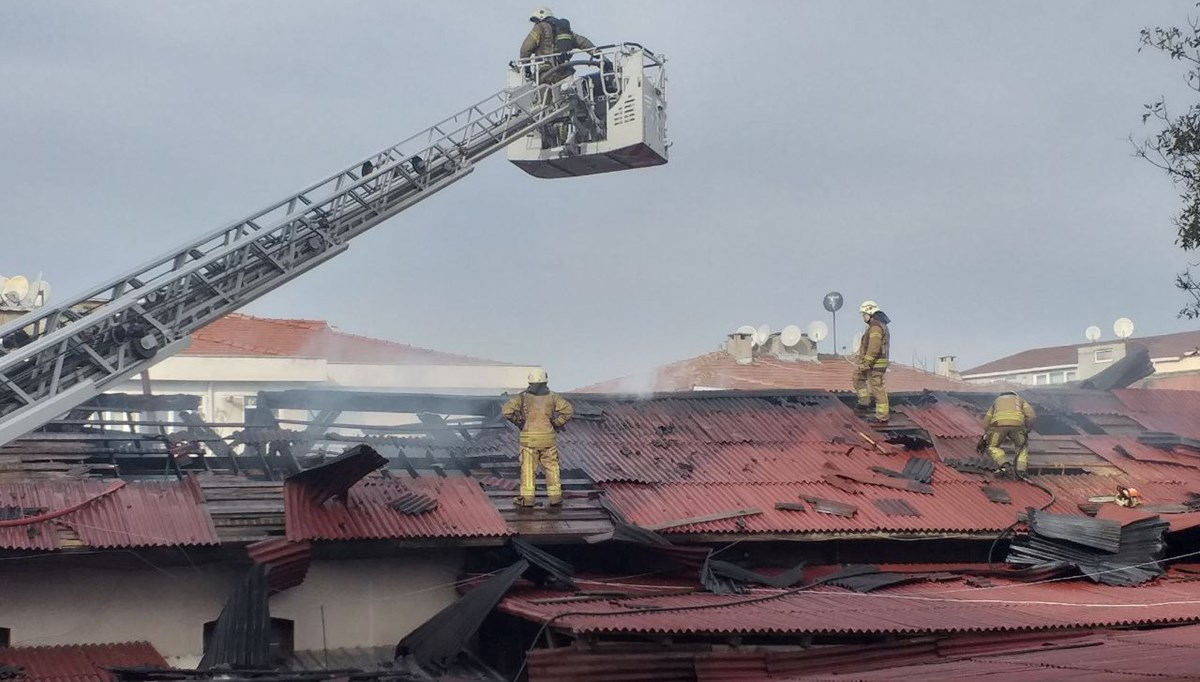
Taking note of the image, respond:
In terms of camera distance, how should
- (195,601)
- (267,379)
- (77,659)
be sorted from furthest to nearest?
1. (267,379)
2. (195,601)
3. (77,659)

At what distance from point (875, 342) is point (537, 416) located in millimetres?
7106

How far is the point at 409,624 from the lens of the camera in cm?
1576

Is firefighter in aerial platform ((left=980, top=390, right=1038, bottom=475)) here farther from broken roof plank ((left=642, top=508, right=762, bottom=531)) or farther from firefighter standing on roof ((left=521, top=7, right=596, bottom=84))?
firefighter standing on roof ((left=521, top=7, right=596, bottom=84))

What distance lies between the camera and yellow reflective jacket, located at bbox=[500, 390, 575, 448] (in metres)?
16.2

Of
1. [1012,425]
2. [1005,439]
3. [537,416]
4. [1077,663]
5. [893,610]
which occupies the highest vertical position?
[537,416]

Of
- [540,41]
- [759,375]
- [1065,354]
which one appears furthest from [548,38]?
[1065,354]

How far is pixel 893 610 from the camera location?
14852 mm

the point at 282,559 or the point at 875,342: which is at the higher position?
the point at 875,342

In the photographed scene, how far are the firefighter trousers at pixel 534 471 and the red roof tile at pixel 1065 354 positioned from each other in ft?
142

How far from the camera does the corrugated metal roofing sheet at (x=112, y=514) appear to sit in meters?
13.5

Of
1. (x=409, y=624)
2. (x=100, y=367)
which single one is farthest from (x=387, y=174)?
(x=409, y=624)

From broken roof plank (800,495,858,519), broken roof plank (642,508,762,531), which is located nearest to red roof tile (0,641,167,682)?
broken roof plank (642,508,762,531)

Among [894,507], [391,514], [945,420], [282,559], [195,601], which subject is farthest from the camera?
[945,420]

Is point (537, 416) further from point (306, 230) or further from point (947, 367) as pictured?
point (947, 367)
